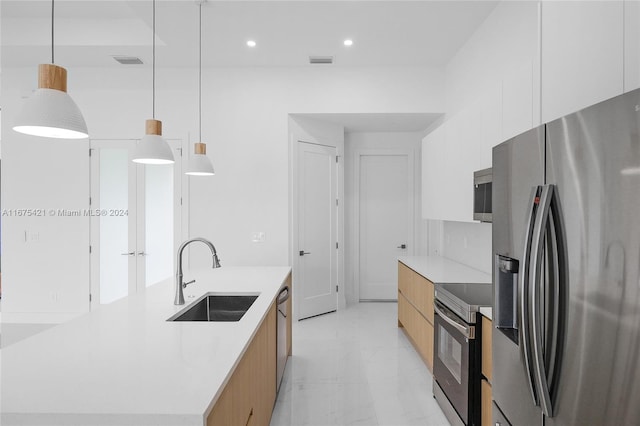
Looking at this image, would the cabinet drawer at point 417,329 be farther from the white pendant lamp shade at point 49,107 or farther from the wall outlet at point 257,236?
the white pendant lamp shade at point 49,107

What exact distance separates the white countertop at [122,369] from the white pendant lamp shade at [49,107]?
86 centimetres

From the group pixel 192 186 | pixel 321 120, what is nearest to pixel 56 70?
pixel 192 186

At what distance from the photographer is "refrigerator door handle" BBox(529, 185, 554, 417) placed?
110cm

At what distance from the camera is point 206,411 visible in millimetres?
1023

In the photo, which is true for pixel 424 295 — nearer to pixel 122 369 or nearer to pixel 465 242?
pixel 465 242

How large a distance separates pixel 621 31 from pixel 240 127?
3868mm

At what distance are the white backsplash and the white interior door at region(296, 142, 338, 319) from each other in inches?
55.3

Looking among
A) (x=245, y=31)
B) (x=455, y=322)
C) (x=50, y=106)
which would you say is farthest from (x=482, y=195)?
(x=245, y=31)

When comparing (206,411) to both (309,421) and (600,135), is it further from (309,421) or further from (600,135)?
(309,421)

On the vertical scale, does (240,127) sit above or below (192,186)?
above

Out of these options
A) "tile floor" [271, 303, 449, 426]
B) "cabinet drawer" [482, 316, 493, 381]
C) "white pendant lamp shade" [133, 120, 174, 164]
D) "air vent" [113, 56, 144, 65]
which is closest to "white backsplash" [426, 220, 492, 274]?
"tile floor" [271, 303, 449, 426]

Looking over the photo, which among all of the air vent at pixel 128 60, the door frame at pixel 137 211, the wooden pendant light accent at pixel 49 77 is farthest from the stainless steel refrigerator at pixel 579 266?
the air vent at pixel 128 60

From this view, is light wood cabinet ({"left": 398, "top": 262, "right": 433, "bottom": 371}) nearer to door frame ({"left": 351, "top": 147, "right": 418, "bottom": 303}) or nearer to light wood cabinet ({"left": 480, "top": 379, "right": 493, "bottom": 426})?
light wood cabinet ({"left": 480, "top": 379, "right": 493, "bottom": 426})

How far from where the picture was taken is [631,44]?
3.66ft
